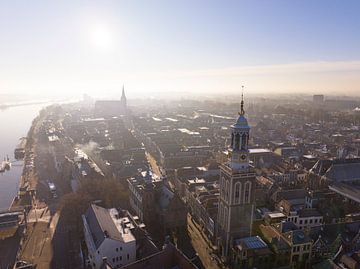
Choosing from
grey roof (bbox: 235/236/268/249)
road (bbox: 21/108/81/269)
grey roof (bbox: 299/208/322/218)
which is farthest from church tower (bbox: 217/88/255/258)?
road (bbox: 21/108/81/269)

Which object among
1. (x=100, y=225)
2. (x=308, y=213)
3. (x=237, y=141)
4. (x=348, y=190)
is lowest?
(x=308, y=213)

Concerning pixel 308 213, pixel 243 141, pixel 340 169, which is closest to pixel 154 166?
pixel 308 213

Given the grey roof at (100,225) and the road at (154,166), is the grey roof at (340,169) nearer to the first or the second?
the road at (154,166)

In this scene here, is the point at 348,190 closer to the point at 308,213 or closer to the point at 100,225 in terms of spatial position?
the point at 308,213

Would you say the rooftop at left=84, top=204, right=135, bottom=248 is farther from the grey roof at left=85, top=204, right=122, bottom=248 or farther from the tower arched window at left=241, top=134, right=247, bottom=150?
the tower arched window at left=241, top=134, right=247, bottom=150

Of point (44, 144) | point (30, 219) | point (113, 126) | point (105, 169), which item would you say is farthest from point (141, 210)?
point (113, 126)

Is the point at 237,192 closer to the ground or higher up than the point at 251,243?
higher up

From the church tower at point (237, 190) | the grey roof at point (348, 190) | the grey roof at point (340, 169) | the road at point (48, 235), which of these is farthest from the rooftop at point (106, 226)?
the grey roof at point (340, 169)
